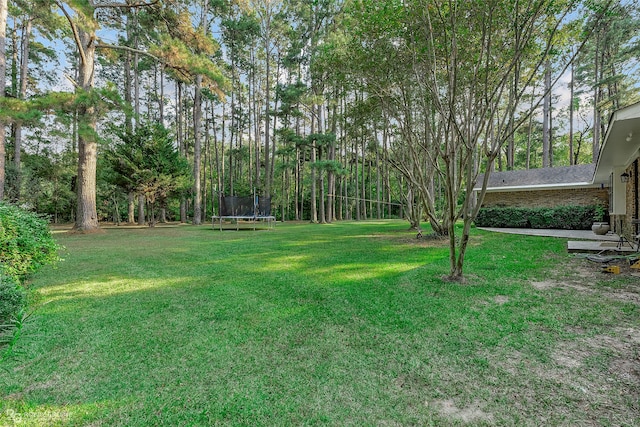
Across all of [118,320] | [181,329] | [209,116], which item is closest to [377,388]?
[181,329]

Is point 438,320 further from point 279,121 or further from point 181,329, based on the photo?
point 279,121

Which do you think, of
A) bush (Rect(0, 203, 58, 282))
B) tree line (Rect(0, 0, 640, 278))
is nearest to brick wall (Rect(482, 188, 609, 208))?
tree line (Rect(0, 0, 640, 278))

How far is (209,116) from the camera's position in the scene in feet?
82.6

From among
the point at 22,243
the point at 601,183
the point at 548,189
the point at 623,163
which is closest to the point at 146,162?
the point at 22,243

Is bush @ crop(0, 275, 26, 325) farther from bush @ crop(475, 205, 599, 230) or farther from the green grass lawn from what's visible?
bush @ crop(475, 205, 599, 230)

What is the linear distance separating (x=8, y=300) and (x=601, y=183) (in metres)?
17.2

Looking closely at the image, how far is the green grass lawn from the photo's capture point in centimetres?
158

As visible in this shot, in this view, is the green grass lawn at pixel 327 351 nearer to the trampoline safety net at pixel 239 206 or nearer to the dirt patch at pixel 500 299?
the dirt patch at pixel 500 299

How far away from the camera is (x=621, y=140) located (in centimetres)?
562

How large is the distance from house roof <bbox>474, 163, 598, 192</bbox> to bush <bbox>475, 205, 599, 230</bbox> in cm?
132

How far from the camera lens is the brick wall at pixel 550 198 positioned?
40.9 ft

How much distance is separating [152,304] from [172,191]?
13841 mm

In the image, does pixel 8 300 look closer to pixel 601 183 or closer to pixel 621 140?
pixel 621 140

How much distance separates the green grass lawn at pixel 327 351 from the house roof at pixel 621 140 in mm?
2340
